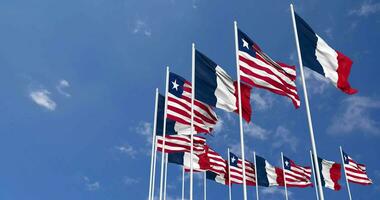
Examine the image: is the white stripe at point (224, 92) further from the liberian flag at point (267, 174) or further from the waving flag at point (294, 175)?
the waving flag at point (294, 175)

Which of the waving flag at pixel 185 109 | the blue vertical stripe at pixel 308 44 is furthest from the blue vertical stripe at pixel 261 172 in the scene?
the blue vertical stripe at pixel 308 44

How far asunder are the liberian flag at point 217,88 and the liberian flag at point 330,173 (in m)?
18.5

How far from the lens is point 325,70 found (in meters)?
14.8

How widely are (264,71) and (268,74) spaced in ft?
0.65

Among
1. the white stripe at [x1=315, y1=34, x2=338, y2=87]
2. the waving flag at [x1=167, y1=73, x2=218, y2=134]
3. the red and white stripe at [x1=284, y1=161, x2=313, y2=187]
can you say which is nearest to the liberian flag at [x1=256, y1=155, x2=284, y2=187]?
the red and white stripe at [x1=284, y1=161, x2=313, y2=187]

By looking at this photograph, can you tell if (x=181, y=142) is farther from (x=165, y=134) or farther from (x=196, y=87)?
(x=196, y=87)

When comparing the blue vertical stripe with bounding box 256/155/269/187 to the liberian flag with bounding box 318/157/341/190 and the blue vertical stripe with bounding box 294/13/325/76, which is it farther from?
the blue vertical stripe with bounding box 294/13/325/76

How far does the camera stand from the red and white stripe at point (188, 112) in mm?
18828

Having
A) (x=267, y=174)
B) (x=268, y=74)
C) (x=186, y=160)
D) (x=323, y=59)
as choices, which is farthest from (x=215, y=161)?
(x=323, y=59)

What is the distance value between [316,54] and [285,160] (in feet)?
61.7

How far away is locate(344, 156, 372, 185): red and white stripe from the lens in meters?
32.5

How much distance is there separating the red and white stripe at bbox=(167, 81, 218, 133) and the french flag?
567 cm

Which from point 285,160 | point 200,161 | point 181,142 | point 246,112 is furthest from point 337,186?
point 246,112

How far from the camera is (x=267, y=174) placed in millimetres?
32875
